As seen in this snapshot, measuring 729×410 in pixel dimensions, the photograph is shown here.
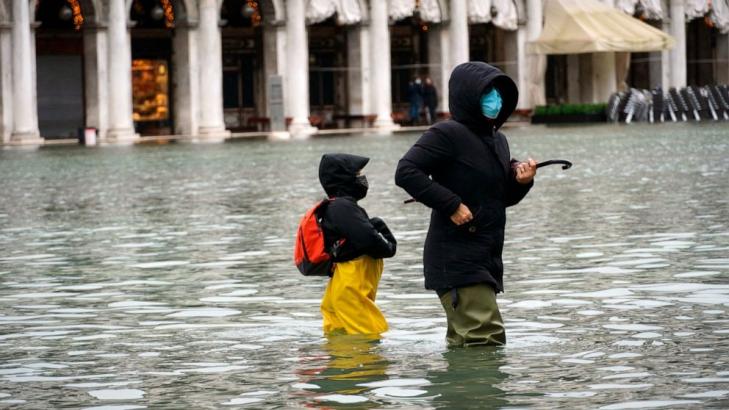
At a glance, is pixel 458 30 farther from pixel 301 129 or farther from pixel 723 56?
pixel 723 56

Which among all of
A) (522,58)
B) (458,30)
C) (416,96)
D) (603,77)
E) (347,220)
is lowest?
(347,220)

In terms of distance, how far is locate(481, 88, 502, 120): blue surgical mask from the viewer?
9.07m

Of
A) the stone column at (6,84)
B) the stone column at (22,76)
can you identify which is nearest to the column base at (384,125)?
the stone column at (22,76)

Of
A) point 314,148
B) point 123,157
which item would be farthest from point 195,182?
point 314,148

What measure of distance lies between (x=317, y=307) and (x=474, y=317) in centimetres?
284

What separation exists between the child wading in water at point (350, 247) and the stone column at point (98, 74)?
37.3 metres

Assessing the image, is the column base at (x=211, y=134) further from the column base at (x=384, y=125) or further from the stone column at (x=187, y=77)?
the column base at (x=384, y=125)

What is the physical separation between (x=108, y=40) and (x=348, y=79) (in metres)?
9.80

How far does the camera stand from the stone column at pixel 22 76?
147 feet

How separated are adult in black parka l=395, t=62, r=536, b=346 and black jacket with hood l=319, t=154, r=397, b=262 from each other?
94 cm

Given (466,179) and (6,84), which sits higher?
(6,84)

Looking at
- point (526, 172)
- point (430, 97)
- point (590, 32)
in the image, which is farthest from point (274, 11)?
point (526, 172)

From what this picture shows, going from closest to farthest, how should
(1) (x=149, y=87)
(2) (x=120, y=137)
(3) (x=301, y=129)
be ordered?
(2) (x=120, y=137) < (3) (x=301, y=129) < (1) (x=149, y=87)

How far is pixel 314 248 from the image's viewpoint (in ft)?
33.7
